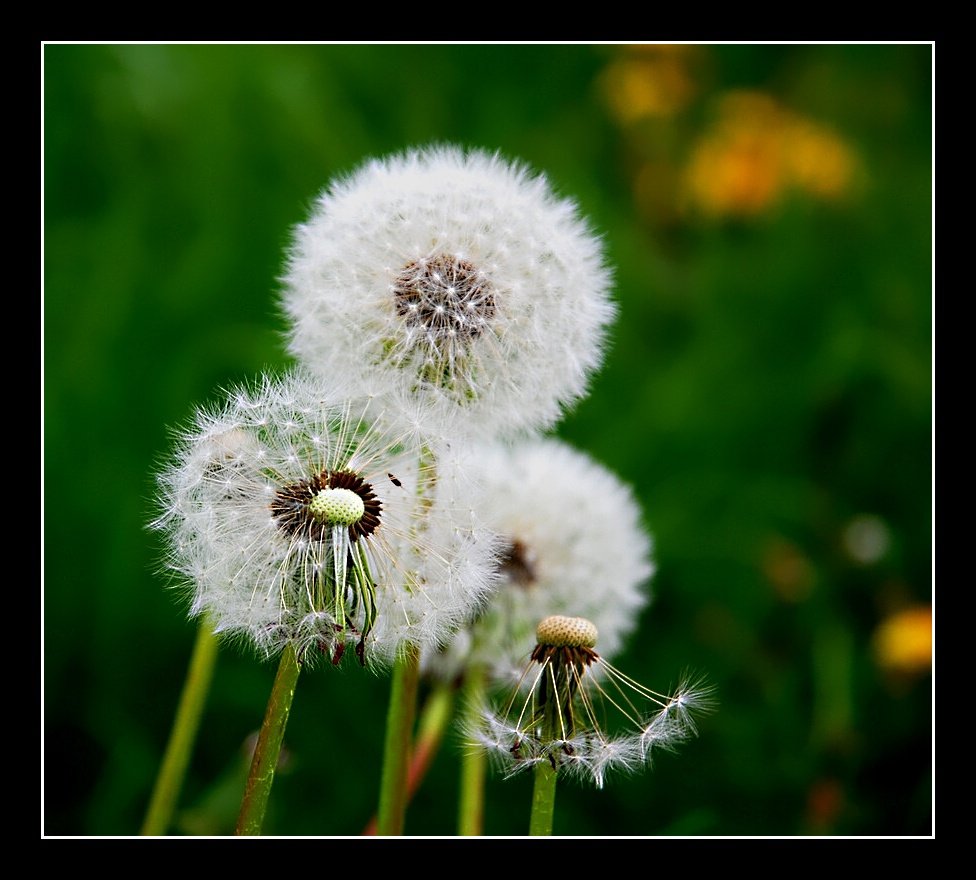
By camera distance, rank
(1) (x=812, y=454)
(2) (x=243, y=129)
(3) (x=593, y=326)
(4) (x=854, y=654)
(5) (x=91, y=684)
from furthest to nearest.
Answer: (2) (x=243, y=129) → (1) (x=812, y=454) → (4) (x=854, y=654) → (5) (x=91, y=684) → (3) (x=593, y=326)

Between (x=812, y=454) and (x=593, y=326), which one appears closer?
(x=593, y=326)

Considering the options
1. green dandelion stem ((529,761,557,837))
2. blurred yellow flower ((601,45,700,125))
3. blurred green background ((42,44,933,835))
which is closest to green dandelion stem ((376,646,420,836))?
green dandelion stem ((529,761,557,837))

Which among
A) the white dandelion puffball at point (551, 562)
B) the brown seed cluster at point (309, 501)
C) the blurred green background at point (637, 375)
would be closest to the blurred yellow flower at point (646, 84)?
Answer: the blurred green background at point (637, 375)

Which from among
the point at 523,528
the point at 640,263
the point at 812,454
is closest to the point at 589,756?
the point at 523,528

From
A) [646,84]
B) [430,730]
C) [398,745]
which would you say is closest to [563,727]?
[398,745]

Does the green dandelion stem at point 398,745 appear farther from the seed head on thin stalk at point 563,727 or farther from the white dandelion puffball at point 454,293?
the white dandelion puffball at point 454,293

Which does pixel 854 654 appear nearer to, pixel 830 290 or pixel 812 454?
pixel 812 454

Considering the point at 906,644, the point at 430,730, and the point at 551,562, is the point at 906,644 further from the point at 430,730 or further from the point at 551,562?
the point at 430,730
